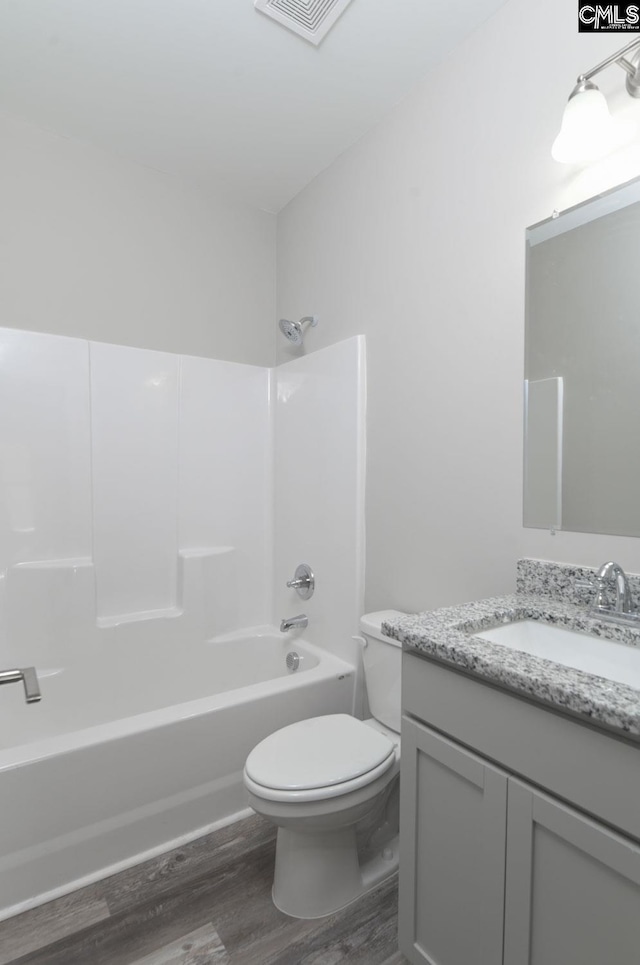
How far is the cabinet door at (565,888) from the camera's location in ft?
2.49

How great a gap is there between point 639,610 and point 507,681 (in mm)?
513

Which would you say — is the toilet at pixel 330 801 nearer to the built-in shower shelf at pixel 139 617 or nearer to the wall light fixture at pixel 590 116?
the built-in shower shelf at pixel 139 617

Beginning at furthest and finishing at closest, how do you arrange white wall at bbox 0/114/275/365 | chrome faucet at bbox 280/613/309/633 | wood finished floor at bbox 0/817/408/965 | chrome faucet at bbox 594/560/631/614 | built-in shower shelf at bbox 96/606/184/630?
chrome faucet at bbox 280/613/309/633, built-in shower shelf at bbox 96/606/184/630, white wall at bbox 0/114/275/365, wood finished floor at bbox 0/817/408/965, chrome faucet at bbox 594/560/631/614

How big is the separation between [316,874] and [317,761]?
0.34 metres

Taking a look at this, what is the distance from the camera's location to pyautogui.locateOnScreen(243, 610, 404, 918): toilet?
1300mm

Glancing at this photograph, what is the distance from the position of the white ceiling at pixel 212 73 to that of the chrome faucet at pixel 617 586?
1.67 metres

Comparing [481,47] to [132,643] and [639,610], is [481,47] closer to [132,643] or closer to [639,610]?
[639,610]

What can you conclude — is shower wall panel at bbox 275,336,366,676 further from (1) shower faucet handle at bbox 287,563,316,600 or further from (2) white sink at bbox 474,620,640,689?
(2) white sink at bbox 474,620,640,689

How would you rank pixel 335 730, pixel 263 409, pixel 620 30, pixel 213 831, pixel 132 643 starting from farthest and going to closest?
pixel 263 409, pixel 132 643, pixel 213 831, pixel 335 730, pixel 620 30

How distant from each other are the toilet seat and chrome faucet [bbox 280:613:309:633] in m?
0.69

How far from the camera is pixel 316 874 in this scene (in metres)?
1.42

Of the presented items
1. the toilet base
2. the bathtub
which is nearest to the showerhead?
the bathtub

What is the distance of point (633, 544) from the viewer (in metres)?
1.22

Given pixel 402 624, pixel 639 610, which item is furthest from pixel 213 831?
pixel 639 610
